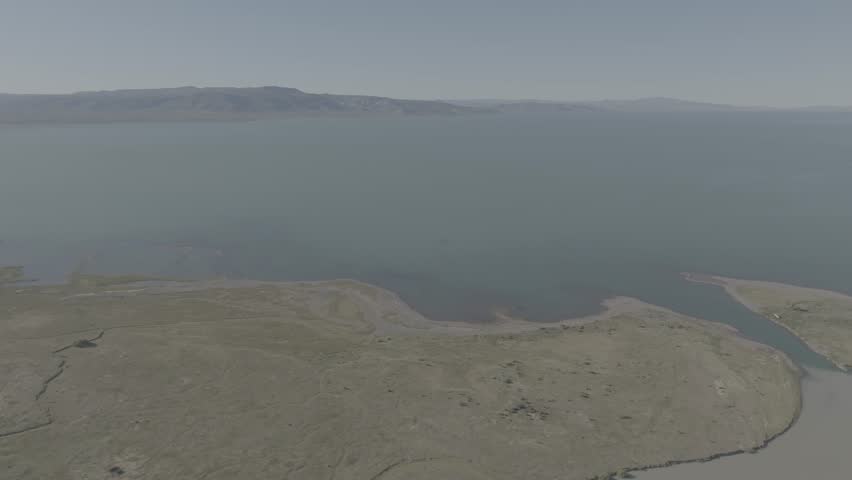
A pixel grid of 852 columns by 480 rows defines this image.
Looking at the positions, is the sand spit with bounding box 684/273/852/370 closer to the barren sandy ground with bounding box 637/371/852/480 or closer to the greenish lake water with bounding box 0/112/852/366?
the greenish lake water with bounding box 0/112/852/366

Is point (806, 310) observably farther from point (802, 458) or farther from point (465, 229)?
point (465, 229)

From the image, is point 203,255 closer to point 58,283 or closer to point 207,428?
point 58,283

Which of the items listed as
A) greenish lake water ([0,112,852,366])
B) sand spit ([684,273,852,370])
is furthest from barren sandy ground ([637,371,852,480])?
sand spit ([684,273,852,370])

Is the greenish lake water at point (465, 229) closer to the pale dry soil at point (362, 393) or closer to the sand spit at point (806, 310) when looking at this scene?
the sand spit at point (806, 310)

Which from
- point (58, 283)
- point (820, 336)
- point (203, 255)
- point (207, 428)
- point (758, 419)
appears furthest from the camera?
point (203, 255)

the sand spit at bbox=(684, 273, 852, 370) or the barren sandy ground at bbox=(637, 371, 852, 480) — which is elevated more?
the sand spit at bbox=(684, 273, 852, 370)

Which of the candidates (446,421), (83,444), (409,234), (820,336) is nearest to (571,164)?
(409,234)
